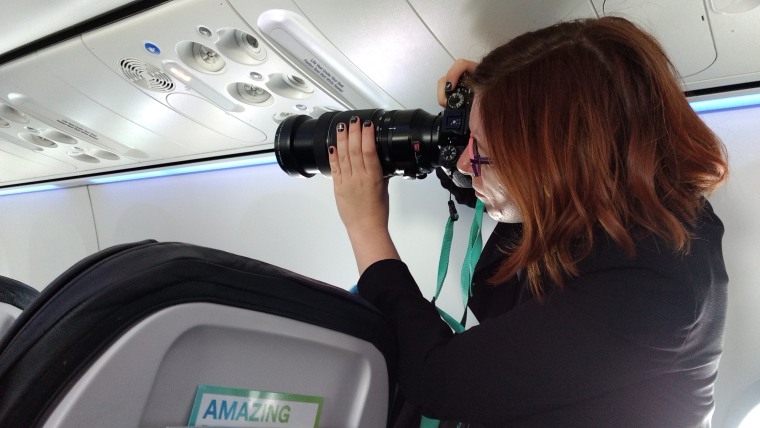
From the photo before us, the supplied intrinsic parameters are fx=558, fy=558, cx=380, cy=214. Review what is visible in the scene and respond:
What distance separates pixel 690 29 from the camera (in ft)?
2.79

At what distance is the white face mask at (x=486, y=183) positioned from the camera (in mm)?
798

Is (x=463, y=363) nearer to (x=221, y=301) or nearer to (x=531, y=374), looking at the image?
(x=531, y=374)

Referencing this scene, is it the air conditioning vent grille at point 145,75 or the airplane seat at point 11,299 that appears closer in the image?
the airplane seat at point 11,299

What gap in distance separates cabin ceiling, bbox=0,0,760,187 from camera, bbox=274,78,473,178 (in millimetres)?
133

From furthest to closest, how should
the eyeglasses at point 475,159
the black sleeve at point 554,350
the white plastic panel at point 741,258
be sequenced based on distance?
the white plastic panel at point 741,258 < the eyeglasses at point 475,159 < the black sleeve at point 554,350

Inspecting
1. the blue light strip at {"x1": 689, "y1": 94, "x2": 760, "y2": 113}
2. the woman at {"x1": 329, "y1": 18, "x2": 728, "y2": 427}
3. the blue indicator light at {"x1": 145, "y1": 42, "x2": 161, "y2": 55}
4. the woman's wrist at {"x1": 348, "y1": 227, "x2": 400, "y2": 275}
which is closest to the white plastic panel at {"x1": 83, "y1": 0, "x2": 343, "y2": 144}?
the blue indicator light at {"x1": 145, "y1": 42, "x2": 161, "y2": 55}

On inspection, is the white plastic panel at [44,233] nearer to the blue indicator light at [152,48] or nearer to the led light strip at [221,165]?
the led light strip at [221,165]

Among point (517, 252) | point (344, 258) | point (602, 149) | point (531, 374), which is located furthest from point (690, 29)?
point (344, 258)

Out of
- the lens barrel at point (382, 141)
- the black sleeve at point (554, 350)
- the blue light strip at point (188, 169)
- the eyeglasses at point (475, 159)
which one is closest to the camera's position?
the black sleeve at point (554, 350)

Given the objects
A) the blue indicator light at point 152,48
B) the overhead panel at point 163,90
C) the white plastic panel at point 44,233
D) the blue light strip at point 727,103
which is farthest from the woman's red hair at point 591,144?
the white plastic panel at point 44,233

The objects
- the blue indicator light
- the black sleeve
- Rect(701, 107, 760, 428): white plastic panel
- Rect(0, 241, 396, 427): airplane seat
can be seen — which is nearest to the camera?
Rect(0, 241, 396, 427): airplane seat

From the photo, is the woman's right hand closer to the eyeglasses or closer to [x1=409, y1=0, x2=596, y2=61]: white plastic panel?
[x1=409, y1=0, x2=596, y2=61]: white plastic panel

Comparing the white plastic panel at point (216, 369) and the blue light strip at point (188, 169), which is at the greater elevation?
the blue light strip at point (188, 169)

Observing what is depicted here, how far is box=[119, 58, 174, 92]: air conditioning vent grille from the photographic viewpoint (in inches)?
48.4
